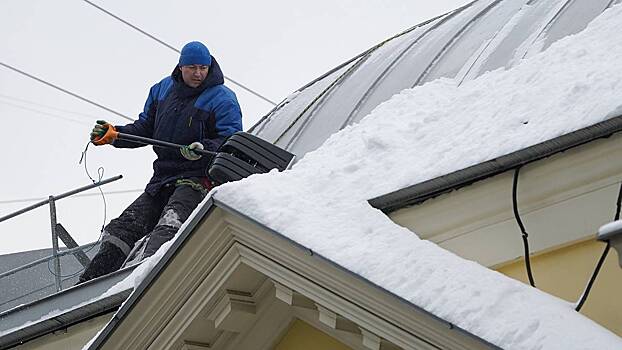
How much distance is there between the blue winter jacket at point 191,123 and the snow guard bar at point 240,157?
0.21 meters

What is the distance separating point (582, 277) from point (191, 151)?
438 cm

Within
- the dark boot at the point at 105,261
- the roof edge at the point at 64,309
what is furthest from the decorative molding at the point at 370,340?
the dark boot at the point at 105,261

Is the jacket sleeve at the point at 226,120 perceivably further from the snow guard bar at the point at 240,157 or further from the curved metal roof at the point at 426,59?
the curved metal roof at the point at 426,59

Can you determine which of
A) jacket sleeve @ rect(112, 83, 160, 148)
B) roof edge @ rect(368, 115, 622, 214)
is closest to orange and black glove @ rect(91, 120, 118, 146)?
jacket sleeve @ rect(112, 83, 160, 148)

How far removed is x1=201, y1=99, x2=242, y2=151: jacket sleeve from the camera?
1137 cm

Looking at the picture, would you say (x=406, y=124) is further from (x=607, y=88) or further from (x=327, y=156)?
(x=607, y=88)

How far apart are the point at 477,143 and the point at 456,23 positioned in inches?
183

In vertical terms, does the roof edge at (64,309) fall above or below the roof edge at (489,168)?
above

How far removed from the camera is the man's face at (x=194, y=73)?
11531mm

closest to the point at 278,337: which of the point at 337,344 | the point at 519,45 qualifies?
the point at 337,344

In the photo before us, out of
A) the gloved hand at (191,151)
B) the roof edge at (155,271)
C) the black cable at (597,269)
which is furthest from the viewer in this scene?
the gloved hand at (191,151)

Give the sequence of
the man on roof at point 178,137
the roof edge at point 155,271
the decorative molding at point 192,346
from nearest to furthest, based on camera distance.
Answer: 1. the roof edge at point 155,271
2. the decorative molding at point 192,346
3. the man on roof at point 178,137

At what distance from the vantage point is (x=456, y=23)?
12281 millimetres

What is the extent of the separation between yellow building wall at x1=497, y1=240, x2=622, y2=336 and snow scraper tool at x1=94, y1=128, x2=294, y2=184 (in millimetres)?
3218
